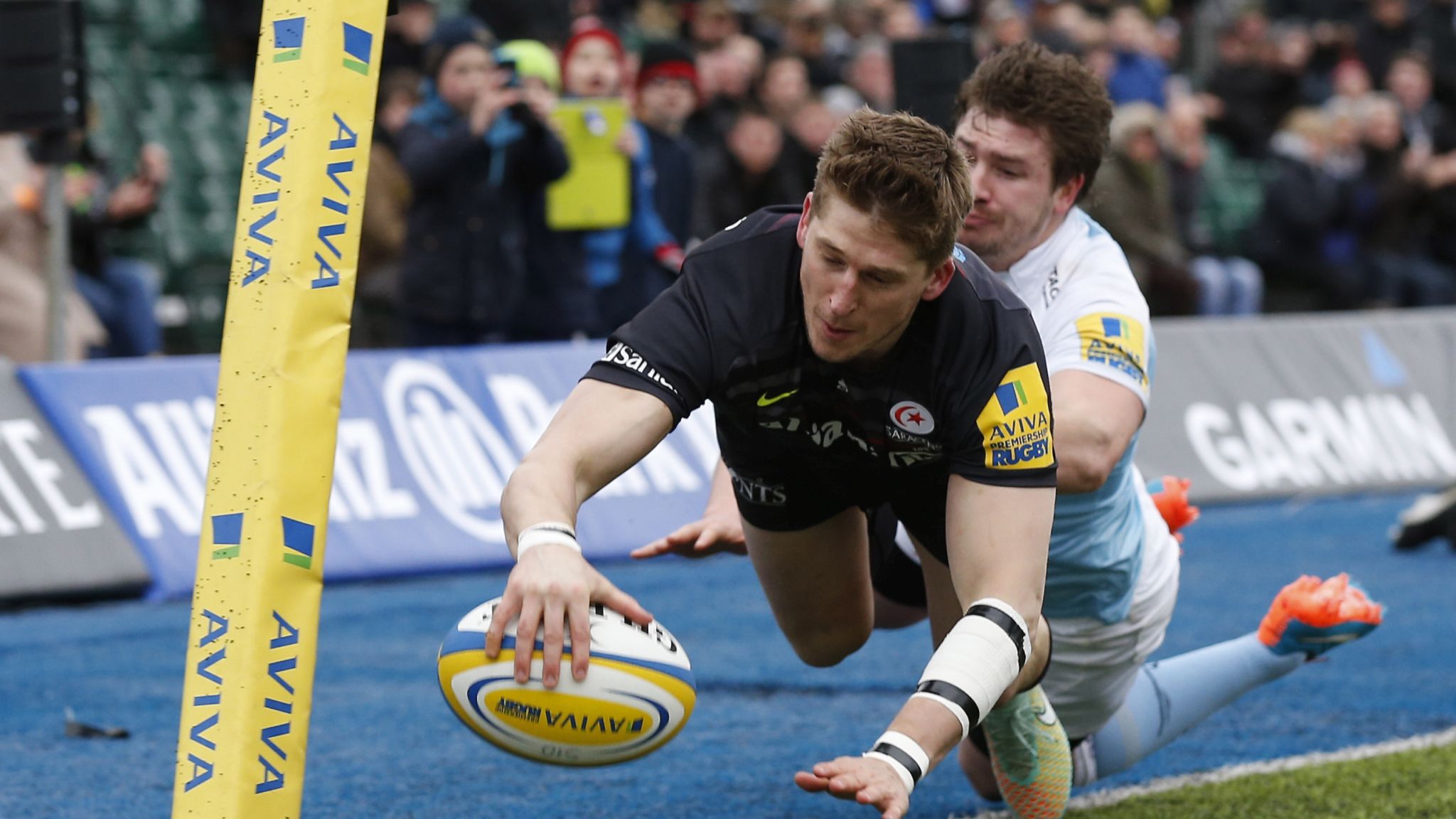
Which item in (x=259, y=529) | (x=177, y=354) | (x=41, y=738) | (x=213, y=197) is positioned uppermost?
(x=213, y=197)

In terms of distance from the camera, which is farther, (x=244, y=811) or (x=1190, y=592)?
(x=1190, y=592)

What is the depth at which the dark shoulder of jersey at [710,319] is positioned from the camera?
12.1 feet

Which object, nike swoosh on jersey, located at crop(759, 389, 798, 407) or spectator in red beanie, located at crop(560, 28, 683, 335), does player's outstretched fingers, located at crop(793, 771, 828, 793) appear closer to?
nike swoosh on jersey, located at crop(759, 389, 798, 407)

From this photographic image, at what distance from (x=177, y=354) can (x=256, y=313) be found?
990cm

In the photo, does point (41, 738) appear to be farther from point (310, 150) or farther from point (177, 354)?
point (177, 354)

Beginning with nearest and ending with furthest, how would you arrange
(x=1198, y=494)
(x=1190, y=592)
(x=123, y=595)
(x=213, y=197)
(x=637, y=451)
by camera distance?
(x=637, y=451) < (x=123, y=595) < (x=1190, y=592) < (x=1198, y=494) < (x=213, y=197)

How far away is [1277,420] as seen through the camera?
12.8 meters

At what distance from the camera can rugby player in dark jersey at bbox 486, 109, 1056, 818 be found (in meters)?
3.38

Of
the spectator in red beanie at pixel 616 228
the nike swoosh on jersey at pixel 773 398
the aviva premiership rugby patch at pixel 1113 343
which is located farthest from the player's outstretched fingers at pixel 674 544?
the spectator in red beanie at pixel 616 228

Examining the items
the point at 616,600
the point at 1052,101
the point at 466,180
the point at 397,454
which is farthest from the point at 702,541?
the point at 466,180

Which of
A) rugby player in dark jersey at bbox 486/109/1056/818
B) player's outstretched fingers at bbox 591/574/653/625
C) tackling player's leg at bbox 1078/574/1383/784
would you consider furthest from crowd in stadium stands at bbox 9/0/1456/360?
player's outstretched fingers at bbox 591/574/653/625

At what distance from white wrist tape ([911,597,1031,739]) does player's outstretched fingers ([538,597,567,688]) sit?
76 cm

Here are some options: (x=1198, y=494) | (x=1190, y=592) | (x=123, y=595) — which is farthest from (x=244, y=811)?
(x=1198, y=494)

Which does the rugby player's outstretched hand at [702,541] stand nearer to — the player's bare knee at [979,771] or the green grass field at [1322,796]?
the player's bare knee at [979,771]
